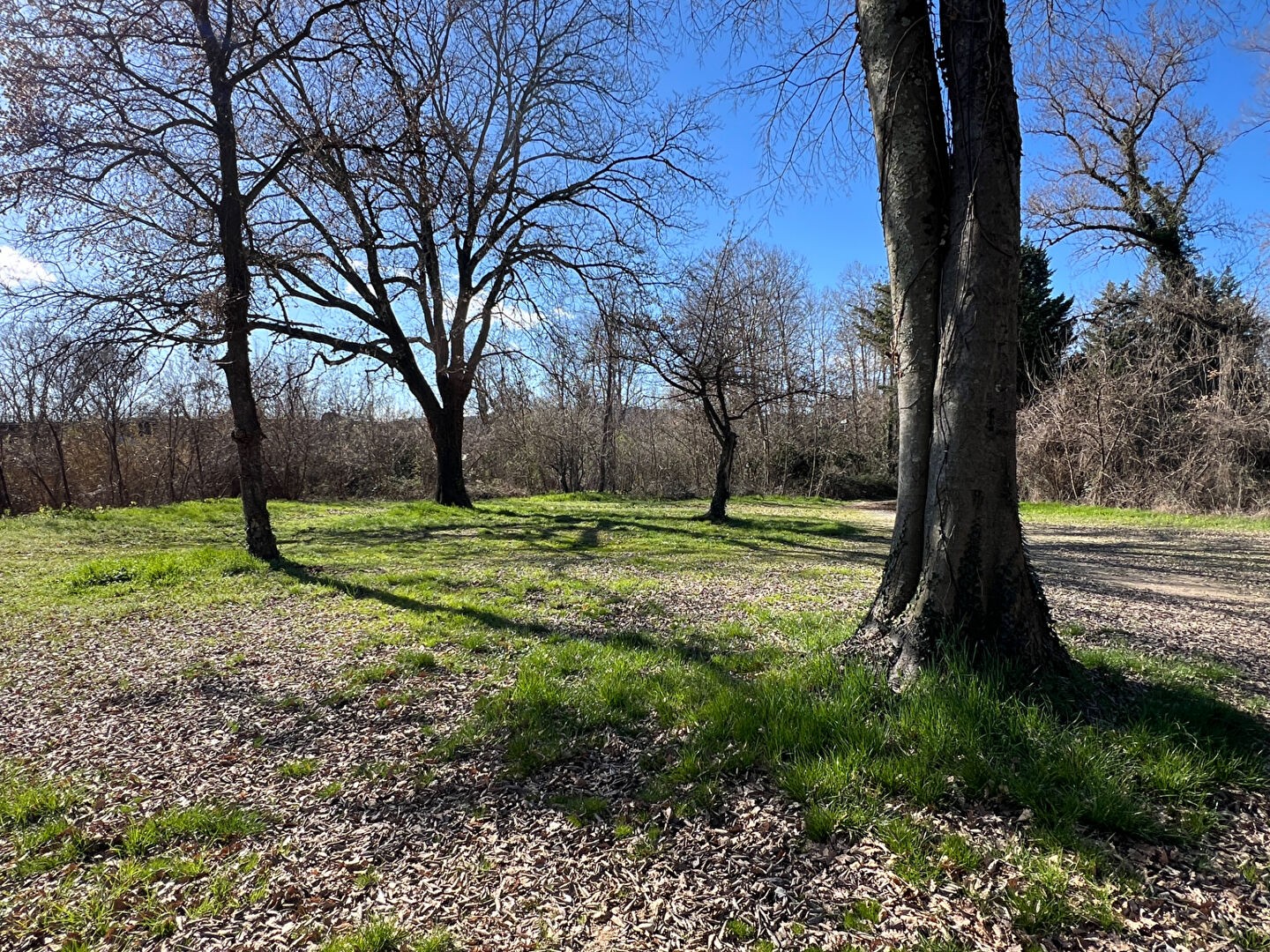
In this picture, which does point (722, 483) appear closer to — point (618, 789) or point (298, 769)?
point (618, 789)

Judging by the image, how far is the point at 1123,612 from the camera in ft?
19.2

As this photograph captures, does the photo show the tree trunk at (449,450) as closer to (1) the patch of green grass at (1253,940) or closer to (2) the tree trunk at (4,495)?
(2) the tree trunk at (4,495)

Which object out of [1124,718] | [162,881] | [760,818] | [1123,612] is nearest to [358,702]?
Result: [162,881]

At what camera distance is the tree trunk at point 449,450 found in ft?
54.5

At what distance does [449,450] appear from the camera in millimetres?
16891

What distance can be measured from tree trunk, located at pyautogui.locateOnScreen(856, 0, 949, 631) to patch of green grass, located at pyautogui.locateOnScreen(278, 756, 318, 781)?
344 centimetres

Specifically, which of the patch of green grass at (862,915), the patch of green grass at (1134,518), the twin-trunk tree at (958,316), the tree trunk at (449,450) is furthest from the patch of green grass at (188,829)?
the patch of green grass at (1134,518)

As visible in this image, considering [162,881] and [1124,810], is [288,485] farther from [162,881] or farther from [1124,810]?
[1124,810]

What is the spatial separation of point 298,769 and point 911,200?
4.59 meters

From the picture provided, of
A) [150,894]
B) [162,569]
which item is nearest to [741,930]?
[150,894]

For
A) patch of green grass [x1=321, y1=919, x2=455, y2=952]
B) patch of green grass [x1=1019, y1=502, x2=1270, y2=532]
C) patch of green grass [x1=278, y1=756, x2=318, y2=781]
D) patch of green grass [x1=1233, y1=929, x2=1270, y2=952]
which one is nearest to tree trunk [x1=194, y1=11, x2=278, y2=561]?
patch of green grass [x1=278, y1=756, x2=318, y2=781]

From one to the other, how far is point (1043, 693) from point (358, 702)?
13.1ft

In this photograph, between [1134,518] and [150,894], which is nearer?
[150,894]

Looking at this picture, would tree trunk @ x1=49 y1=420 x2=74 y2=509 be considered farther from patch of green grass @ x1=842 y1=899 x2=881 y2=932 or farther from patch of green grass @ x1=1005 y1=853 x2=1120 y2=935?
patch of green grass @ x1=1005 y1=853 x2=1120 y2=935
